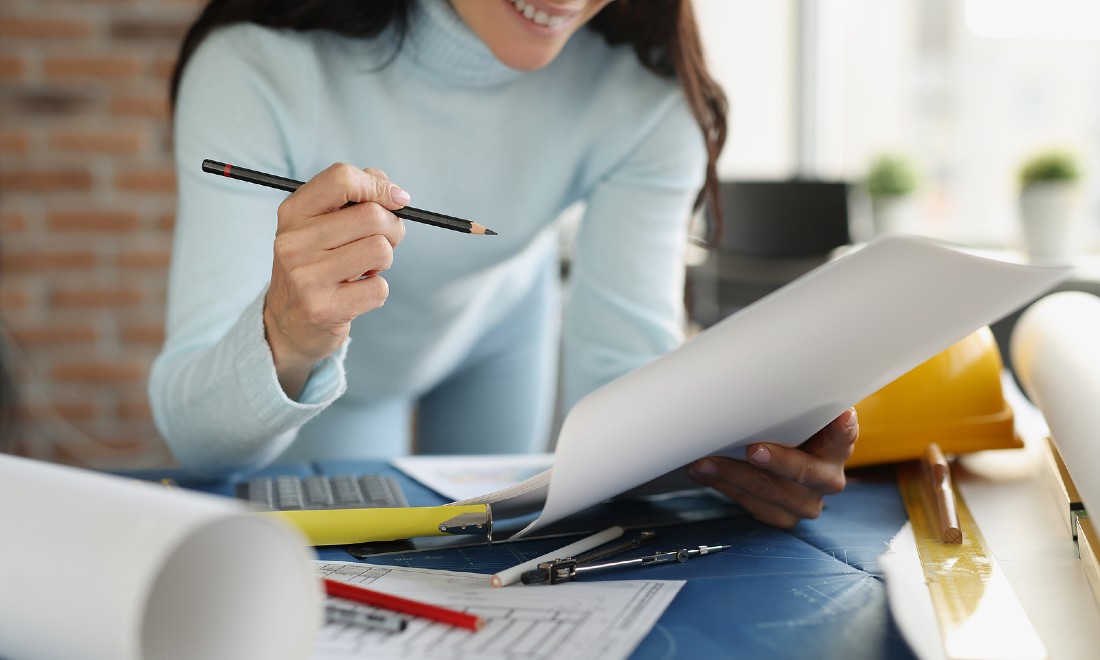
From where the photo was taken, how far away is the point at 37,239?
8.12ft

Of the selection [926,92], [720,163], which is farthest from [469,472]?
[926,92]

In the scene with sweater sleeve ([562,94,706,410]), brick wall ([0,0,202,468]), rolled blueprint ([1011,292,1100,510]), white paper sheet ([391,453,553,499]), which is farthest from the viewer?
brick wall ([0,0,202,468])

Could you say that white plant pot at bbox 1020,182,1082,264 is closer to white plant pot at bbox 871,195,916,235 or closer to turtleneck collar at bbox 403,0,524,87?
white plant pot at bbox 871,195,916,235

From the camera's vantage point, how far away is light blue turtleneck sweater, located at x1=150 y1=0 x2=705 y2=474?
3.17ft

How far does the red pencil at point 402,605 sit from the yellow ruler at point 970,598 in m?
0.25

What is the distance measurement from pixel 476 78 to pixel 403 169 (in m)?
0.13

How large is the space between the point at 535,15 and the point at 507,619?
2.09 feet

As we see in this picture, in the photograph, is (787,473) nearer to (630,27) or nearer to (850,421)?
(850,421)

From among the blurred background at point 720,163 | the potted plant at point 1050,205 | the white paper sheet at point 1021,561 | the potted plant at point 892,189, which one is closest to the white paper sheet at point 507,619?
the white paper sheet at point 1021,561

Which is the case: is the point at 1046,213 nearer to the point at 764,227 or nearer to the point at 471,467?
the point at 764,227

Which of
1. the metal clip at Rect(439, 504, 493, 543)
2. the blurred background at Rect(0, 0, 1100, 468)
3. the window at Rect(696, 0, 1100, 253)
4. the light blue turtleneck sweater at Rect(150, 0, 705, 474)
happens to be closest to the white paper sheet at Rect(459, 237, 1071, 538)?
the metal clip at Rect(439, 504, 493, 543)

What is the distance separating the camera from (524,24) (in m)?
1.00

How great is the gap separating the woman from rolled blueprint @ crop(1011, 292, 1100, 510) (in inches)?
6.2

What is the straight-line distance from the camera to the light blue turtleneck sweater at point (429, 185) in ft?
3.17
